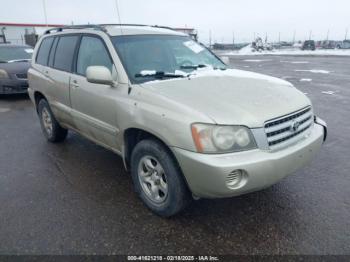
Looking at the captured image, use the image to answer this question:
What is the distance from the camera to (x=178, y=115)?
2.43 meters

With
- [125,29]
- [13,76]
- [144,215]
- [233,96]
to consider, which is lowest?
[144,215]

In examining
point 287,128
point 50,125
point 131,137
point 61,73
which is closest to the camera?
point 287,128

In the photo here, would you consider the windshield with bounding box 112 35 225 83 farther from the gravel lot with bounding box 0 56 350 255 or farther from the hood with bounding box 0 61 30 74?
the hood with bounding box 0 61 30 74

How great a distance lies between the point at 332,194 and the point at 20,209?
335 cm

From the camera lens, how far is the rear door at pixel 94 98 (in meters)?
3.21

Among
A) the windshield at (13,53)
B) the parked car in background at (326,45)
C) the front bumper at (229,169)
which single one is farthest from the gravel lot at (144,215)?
the parked car in background at (326,45)

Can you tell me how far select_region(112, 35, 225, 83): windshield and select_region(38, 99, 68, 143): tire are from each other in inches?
82.9

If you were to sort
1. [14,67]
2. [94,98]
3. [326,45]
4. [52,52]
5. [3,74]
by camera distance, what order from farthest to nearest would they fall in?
[326,45] < [14,67] < [3,74] < [52,52] < [94,98]

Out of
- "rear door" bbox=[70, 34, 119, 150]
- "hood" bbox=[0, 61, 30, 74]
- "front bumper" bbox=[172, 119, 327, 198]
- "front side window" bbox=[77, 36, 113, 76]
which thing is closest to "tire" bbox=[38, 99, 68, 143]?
"rear door" bbox=[70, 34, 119, 150]

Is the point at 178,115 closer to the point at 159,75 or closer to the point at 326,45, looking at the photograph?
the point at 159,75

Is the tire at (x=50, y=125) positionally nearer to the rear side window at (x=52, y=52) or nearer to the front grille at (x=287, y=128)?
the rear side window at (x=52, y=52)

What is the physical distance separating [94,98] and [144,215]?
1.46 metres

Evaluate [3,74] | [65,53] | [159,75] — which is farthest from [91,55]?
[3,74]

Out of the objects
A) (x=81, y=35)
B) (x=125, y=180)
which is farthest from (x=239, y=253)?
(x=81, y=35)
